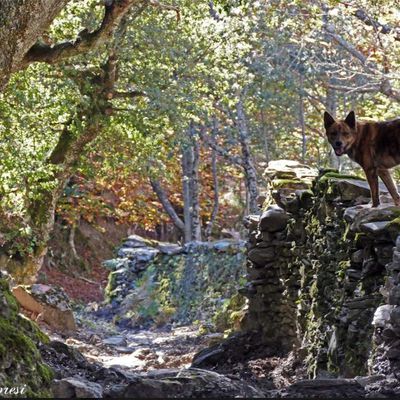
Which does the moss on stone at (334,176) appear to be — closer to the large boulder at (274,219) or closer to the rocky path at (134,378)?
the large boulder at (274,219)

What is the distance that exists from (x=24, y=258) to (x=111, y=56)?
5038 mm

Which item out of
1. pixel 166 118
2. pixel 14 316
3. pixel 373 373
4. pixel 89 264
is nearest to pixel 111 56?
pixel 166 118

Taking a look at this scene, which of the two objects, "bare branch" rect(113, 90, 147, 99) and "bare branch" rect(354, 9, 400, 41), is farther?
"bare branch" rect(113, 90, 147, 99)

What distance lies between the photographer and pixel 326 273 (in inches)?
414

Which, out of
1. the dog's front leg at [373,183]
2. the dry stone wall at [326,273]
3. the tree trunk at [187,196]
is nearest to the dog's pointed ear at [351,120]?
Result: the dog's front leg at [373,183]

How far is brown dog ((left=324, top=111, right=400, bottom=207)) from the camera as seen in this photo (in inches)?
355

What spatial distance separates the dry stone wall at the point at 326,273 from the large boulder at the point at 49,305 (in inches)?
236

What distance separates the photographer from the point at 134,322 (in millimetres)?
23625

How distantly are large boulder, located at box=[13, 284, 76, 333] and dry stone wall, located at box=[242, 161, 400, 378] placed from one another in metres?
5.99

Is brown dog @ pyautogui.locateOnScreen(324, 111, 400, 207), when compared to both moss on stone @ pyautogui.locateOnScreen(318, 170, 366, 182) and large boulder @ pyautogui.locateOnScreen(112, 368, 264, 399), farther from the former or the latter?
large boulder @ pyautogui.locateOnScreen(112, 368, 264, 399)

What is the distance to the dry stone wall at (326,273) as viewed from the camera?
26.9 feet

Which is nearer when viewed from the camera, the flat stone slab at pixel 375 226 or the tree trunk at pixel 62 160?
the flat stone slab at pixel 375 226

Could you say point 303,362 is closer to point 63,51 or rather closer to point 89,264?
point 63,51

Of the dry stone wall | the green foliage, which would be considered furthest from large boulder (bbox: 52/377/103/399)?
the green foliage
